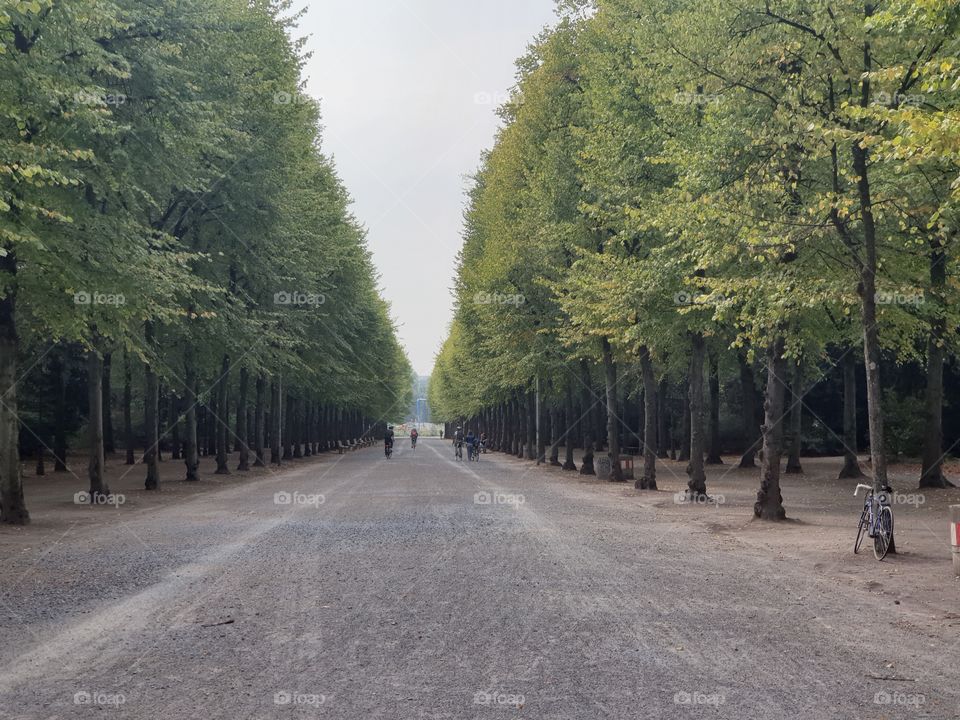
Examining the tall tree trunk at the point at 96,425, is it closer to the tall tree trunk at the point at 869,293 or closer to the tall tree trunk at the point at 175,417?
the tall tree trunk at the point at 869,293

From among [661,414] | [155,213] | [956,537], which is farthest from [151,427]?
[661,414]

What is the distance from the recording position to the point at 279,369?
129ft

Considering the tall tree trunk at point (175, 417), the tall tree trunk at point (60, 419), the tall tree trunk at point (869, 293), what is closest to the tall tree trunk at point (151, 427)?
the tall tree trunk at point (60, 419)

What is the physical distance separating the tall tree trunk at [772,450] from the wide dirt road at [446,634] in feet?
14.1

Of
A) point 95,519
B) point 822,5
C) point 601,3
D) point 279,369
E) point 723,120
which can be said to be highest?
point 601,3

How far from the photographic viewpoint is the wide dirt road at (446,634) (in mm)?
6328

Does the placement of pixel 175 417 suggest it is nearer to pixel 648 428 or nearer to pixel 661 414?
pixel 661 414

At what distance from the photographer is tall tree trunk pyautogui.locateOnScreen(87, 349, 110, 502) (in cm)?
2391

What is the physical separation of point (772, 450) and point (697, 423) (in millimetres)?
6361

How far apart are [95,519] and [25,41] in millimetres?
10082

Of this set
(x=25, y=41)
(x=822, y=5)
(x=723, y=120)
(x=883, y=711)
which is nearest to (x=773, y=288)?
(x=723, y=120)

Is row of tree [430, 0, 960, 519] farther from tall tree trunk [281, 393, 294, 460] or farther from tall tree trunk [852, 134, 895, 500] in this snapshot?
tall tree trunk [281, 393, 294, 460]

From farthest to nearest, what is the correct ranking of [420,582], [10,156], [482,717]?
[10,156], [420,582], [482,717]

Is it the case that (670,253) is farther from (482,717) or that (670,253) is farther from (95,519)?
(482,717)
